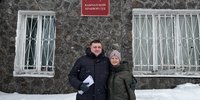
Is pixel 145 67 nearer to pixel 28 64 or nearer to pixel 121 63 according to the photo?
pixel 28 64

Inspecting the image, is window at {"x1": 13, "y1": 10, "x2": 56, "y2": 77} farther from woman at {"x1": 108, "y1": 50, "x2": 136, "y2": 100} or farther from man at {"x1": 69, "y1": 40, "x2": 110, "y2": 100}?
woman at {"x1": 108, "y1": 50, "x2": 136, "y2": 100}

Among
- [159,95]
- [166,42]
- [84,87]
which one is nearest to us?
[84,87]

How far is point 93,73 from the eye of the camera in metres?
3.89

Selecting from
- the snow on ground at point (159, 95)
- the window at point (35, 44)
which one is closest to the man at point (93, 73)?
the snow on ground at point (159, 95)

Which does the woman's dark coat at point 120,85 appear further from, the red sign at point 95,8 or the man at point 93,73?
the red sign at point 95,8

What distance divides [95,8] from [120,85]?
13.1 feet

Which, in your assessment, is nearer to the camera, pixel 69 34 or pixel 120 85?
pixel 120 85

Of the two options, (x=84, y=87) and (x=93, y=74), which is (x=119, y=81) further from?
(x=84, y=87)

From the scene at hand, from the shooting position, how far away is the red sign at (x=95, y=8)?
24.8 feet

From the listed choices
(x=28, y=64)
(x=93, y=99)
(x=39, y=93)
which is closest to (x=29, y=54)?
(x=28, y=64)

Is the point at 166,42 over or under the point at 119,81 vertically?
over

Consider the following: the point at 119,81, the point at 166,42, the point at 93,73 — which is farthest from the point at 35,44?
the point at 119,81

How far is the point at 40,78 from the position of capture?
7.40 metres

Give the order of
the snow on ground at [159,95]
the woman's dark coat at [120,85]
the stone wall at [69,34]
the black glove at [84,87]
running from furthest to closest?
1. the stone wall at [69,34]
2. the snow on ground at [159,95]
3. the woman's dark coat at [120,85]
4. the black glove at [84,87]
